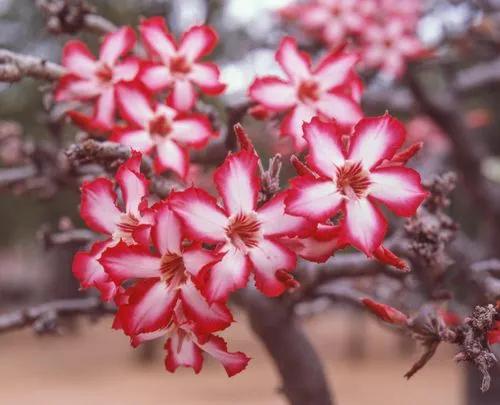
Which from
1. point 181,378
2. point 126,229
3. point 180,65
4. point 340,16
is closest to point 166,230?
point 126,229

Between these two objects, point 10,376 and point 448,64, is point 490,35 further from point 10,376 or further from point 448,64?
point 10,376

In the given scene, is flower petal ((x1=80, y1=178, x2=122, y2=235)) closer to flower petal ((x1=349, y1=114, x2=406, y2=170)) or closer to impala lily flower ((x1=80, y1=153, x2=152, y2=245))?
impala lily flower ((x1=80, y1=153, x2=152, y2=245))

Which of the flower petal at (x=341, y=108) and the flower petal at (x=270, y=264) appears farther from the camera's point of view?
the flower petal at (x=341, y=108)

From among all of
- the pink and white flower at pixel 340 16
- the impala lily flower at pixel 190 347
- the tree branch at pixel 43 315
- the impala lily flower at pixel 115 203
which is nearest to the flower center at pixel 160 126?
the impala lily flower at pixel 115 203

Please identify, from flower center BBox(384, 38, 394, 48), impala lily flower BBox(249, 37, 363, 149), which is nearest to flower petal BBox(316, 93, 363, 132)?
impala lily flower BBox(249, 37, 363, 149)

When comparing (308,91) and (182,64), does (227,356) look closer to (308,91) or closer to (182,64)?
(308,91)

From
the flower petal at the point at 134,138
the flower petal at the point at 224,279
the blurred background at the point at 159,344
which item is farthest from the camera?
the blurred background at the point at 159,344

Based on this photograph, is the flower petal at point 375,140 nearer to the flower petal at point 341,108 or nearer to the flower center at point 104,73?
the flower petal at point 341,108
